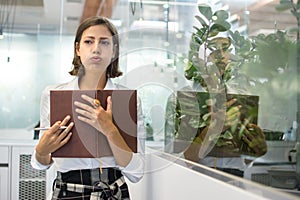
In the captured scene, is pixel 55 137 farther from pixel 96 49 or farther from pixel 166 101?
pixel 166 101

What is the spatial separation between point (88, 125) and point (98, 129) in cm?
3

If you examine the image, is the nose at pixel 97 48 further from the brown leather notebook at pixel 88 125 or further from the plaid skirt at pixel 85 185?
the plaid skirt at pixel 85 185

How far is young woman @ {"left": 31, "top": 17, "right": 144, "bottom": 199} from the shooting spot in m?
1.23

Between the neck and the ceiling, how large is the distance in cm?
45

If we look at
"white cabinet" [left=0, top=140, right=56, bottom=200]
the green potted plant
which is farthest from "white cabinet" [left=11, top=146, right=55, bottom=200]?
the green potted plant

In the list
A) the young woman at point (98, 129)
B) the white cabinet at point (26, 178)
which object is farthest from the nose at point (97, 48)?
the white cabinet at point (26, 178)

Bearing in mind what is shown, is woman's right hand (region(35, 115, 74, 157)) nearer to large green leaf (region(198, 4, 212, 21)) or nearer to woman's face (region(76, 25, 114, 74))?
woman's face (region(76, 25, 114, 74))

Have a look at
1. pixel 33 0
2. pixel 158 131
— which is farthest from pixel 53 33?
pixel 158 131

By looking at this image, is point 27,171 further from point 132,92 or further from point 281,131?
point 281,131

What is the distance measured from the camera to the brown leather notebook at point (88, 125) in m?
1.23

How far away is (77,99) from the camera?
1.24m

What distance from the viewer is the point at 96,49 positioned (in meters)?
1.33

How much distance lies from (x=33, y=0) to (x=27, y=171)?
3.34 m

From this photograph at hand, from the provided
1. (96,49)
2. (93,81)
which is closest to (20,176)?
(93,81)
